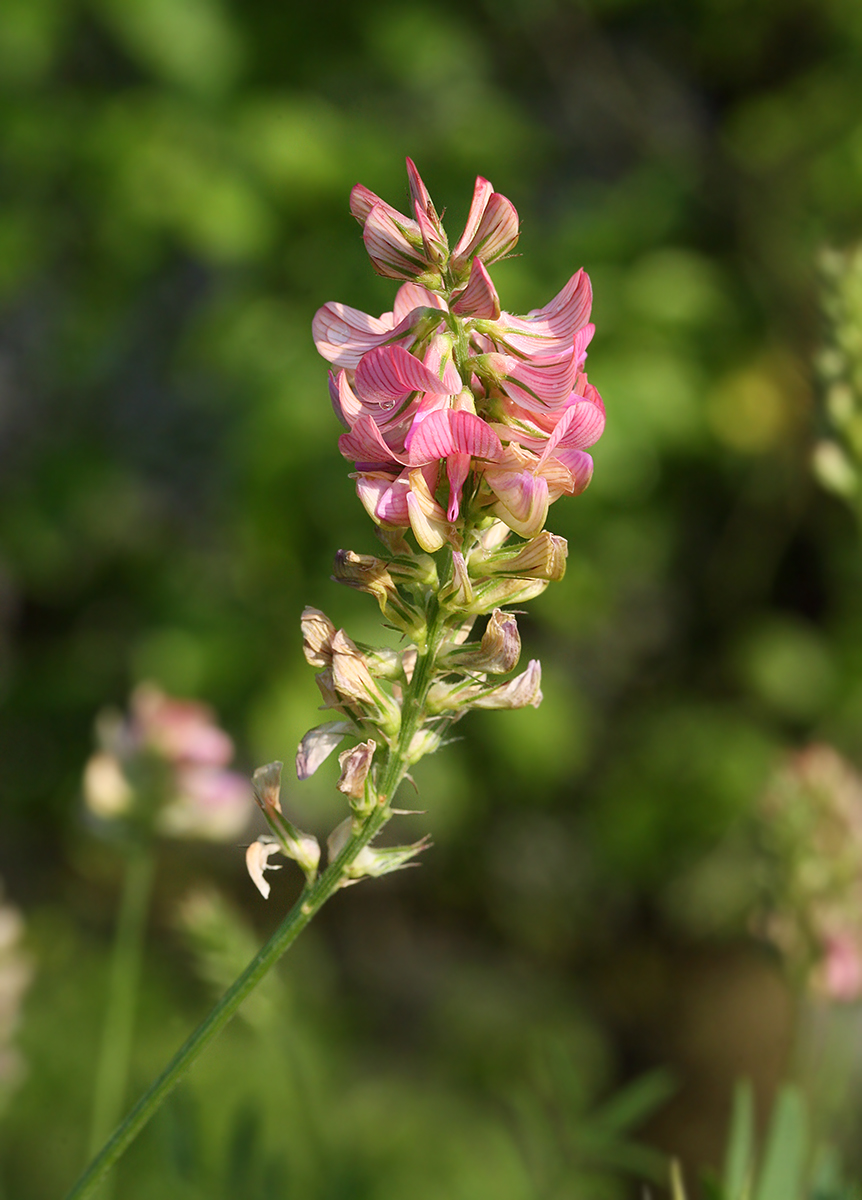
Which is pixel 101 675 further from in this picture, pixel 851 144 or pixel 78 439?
pixel 851 144

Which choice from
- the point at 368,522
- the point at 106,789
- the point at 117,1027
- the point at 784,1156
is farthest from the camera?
the point at 368,522

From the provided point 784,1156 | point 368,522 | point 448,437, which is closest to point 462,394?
point 448,437

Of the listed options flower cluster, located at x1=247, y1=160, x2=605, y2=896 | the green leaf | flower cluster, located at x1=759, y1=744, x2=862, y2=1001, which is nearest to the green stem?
flower cluster, located at x1=247, y1=160, x2=605, y2=896

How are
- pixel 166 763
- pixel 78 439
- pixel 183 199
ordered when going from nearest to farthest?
pixel 166 763 → pixel 183 199 → pixel 78 439

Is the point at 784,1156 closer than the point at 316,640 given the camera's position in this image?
No

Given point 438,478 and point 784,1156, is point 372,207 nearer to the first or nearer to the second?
point 438,478

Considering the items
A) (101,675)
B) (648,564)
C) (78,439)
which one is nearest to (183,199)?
(78,439)

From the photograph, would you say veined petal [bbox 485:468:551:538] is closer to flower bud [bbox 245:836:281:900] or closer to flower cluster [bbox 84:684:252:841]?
flower bud [bbox 245:836:281:900]
